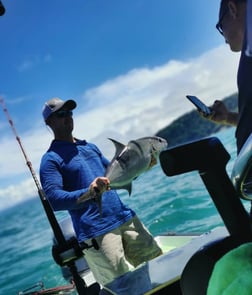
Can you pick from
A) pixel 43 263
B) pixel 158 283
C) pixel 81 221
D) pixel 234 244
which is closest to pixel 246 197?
pixel 234 244

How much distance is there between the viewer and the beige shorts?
325 cm

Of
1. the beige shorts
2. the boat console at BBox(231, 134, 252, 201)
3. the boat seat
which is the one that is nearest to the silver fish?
the beige shorts

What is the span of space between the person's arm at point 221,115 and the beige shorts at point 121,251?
1.40 m

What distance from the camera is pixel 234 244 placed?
1013mm

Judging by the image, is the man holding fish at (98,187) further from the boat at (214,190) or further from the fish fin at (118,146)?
the boat at (214,190)

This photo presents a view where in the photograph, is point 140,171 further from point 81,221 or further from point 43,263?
point 43,263

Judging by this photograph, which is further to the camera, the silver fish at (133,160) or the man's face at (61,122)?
the man's face at (61,122)

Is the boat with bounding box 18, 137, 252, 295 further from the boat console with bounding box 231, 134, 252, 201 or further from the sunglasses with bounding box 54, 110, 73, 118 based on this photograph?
the sunglasses with bounding box 54, 110, 73, 118

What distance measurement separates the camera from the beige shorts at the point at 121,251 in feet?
10.6

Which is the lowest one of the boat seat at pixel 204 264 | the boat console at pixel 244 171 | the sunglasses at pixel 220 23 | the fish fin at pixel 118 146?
the boat seat at pixel 204 264

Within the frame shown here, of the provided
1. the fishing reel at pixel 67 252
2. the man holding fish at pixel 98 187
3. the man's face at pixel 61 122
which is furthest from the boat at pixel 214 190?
the man's face at pixel 61 122

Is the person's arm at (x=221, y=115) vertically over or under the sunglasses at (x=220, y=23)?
under

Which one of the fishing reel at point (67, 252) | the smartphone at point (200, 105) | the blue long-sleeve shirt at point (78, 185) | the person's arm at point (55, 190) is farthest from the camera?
the blue long-sleeve shirt at point (78, 185)

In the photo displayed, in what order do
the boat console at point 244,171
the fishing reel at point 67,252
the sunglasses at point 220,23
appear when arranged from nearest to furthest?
the boat console at point 244,171 → the sunglasses at point 220,23 → the fishing reel at point 67,252
